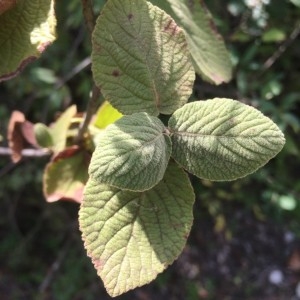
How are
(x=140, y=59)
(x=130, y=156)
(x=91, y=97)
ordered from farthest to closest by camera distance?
(x=91, y=97) → (x=140, y=59) → (x=130, y=156)

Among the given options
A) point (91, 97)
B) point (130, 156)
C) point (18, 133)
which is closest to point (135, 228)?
point (130, 156)

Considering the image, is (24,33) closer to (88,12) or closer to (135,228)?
(88,12)

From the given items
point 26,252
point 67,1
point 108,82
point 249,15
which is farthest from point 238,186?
point 108,82

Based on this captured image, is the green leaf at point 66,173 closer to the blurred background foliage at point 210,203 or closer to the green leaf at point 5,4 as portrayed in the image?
the green leaf at point 5,4

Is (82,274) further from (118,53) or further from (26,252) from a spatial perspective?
(118,53)

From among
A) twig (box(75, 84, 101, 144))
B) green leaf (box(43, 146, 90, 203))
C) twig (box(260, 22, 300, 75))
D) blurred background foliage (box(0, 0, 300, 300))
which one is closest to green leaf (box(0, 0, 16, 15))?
twig (box(75, 84, 101, 144))

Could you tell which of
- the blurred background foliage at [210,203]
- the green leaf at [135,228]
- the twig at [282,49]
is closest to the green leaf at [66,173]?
the green leaf at [135,228]

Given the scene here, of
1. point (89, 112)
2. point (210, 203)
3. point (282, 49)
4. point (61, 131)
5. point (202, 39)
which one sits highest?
point (202, 39)
